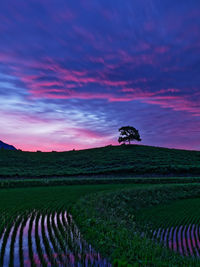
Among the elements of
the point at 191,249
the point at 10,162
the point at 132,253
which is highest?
the point at 10,162

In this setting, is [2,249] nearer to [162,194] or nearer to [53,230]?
[53,230]

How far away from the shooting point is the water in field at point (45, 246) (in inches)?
316

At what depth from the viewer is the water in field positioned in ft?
26.3

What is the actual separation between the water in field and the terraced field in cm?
405

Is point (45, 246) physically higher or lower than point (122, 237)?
lower

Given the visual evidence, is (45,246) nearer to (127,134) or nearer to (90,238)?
(90,238)

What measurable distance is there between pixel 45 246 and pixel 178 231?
7.76 m

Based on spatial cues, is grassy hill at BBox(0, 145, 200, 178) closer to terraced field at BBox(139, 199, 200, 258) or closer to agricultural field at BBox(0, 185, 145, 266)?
terraced field at BBox(139, 199, 200, 258)

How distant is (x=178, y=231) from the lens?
1316cm

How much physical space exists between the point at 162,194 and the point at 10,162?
→ 5043 cm

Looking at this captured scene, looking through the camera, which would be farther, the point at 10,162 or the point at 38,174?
the point at 10,162

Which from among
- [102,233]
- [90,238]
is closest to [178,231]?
[102,233]

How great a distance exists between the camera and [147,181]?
37.8m

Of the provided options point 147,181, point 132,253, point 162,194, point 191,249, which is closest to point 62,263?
point 132,253
